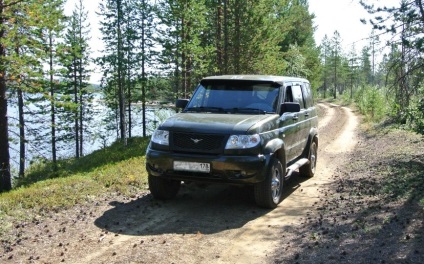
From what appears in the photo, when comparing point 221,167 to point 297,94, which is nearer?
point 221,167

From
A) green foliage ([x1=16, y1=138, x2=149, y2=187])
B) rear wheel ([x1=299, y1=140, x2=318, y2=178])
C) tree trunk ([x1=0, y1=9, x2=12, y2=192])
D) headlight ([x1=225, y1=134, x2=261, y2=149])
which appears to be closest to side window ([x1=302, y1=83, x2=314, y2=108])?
rear wheel ([x1=299, y1=140, x2=318, y2=178])

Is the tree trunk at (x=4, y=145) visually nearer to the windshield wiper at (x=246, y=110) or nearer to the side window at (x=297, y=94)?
the windshield wiper at (x=246, y=110)

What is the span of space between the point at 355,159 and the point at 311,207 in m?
6.51

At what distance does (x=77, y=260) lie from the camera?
485 centimetres

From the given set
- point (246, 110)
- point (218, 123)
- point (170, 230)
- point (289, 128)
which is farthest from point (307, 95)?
point (170, 230)

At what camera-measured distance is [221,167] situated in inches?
251

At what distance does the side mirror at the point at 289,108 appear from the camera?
747cm

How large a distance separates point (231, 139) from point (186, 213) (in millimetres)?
1547

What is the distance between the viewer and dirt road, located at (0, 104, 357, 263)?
5016 mm

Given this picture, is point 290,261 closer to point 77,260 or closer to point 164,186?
point 77,260

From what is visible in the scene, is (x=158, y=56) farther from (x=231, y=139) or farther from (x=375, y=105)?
(x=231, y=139)

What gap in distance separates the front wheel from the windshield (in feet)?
3.69

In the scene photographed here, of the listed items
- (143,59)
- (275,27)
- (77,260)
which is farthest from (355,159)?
(143,59)

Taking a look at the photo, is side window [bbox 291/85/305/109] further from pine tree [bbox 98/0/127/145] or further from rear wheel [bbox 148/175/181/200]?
pine tree [bbox 98/0/127/145]
